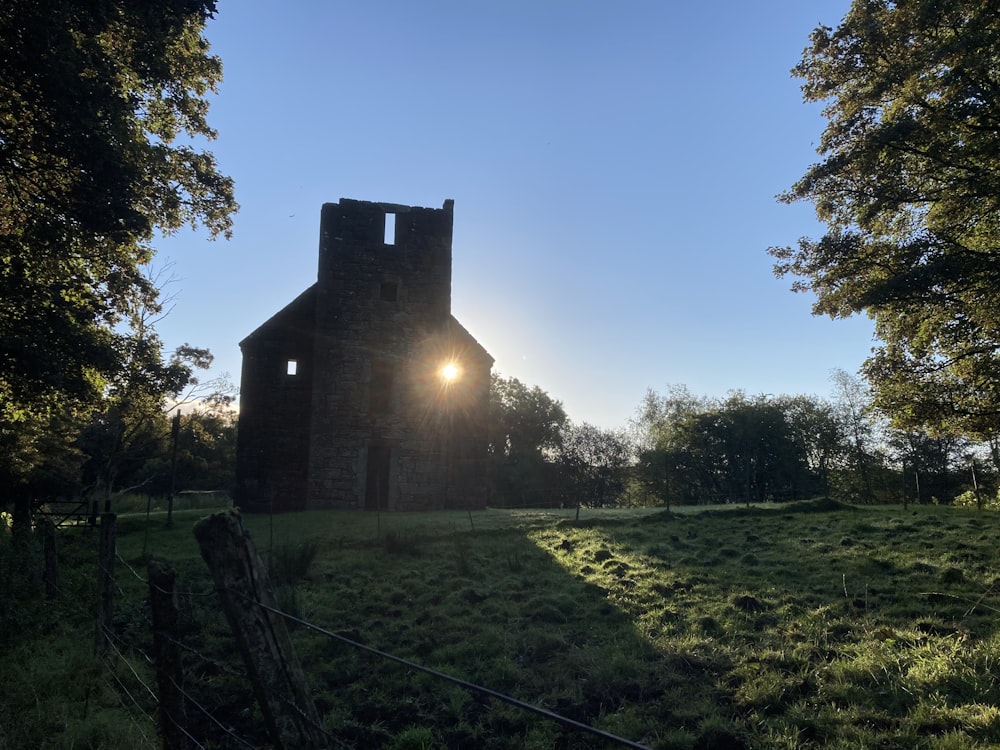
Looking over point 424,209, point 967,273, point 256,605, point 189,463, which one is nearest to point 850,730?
point 256,605

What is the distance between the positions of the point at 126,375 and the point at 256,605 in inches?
372

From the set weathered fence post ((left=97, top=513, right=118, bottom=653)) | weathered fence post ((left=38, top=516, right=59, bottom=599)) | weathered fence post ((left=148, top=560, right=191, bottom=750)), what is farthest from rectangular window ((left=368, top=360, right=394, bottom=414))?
weathered fence post ((left=148, top=560, right=191, bottom=750))

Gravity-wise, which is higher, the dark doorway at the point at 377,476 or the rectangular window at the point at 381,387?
the rectangular window at the point at 381,387

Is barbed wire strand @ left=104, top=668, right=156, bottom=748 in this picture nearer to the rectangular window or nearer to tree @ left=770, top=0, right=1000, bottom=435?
tree @ left=770, top=0, right=1000, bottom=435

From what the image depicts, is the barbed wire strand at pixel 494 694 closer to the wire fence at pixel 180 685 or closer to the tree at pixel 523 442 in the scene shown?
the wire fence at pixel 180 685

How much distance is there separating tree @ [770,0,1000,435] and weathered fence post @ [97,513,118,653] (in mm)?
12372

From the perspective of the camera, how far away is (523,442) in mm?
50281

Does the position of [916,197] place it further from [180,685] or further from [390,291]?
[390,291]

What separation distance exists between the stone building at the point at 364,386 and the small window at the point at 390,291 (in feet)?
0.13

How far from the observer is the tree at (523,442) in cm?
4659

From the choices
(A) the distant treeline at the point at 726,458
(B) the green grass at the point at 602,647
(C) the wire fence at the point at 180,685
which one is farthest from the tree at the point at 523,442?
(C) the wire fence at the point at 180,685

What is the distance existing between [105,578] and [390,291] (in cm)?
1856

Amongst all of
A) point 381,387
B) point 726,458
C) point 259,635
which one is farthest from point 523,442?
point 259,635

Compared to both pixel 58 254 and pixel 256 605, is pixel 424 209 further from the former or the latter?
pixel 256 605
